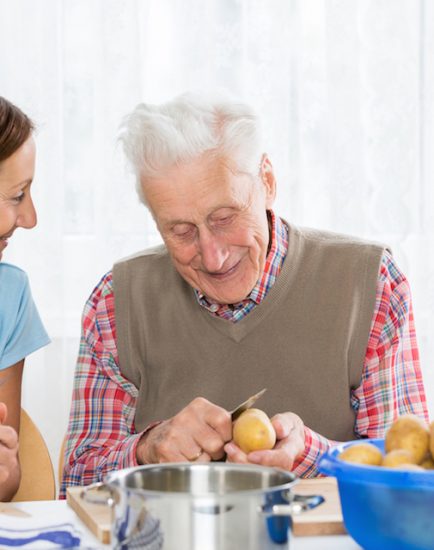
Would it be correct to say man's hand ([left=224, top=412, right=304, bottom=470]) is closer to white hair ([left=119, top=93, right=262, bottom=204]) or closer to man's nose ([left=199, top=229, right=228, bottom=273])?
man's nose ([left=199, top=229, right=228, bottom=273])

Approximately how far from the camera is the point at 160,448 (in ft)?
5.01

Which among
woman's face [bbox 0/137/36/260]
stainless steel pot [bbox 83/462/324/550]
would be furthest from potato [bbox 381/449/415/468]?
woman's face [bbox 0/137/36/260]

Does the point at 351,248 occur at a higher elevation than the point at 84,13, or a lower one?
lower

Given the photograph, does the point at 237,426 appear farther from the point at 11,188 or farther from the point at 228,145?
the point at 11,188

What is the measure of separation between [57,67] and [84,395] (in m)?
1.33

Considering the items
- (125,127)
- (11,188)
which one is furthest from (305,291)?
(11,188)

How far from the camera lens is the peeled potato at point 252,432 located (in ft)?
4.70

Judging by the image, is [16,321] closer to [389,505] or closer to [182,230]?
[182,230]

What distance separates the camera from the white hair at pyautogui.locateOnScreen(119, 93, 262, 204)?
1703 millimetres

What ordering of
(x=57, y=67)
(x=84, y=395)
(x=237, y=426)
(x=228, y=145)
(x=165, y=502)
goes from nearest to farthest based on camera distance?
1. (x=165, y=502)
2. (x=237, y=426)
3. (x=228, y=145)
4. (x=84, y=395)
5. (x=57, y=67)

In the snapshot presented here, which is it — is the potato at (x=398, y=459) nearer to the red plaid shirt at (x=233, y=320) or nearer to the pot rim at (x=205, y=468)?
the pot rim at (x=205, y=468)

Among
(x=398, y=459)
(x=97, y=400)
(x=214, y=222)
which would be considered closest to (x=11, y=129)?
(x=214, y=222)

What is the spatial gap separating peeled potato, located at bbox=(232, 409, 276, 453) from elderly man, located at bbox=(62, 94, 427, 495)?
20 cm

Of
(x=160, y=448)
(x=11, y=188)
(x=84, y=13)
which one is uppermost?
(x=84, y=13)
